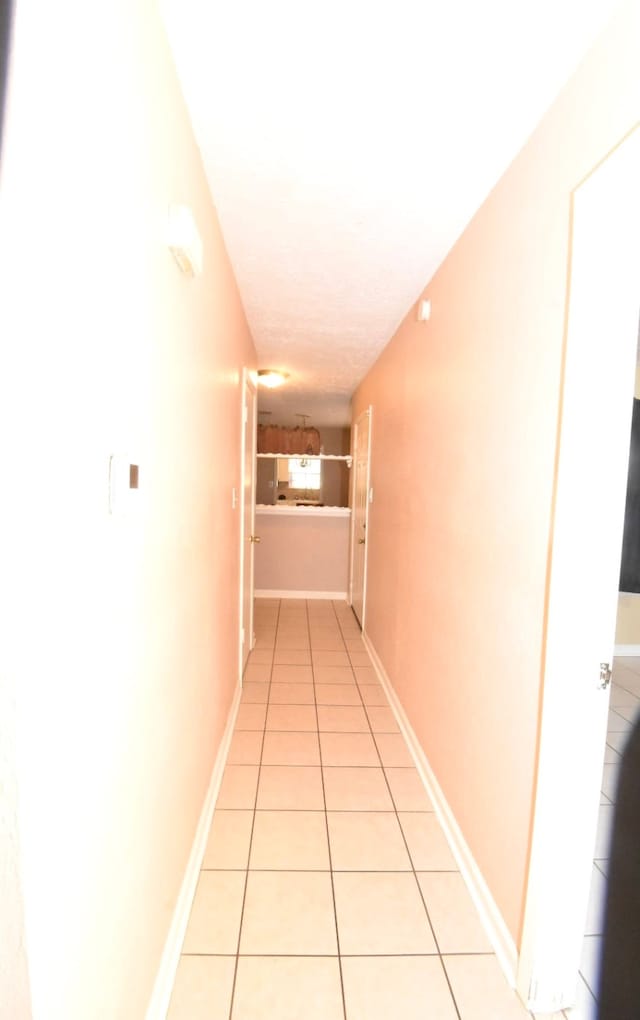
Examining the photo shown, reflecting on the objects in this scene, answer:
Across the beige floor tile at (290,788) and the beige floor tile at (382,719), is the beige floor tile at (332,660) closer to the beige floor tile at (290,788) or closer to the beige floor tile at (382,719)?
the beige floor tile at (382,719)

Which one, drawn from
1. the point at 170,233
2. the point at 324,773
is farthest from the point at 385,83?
the point at 324,773

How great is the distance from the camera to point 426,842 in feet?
5.67

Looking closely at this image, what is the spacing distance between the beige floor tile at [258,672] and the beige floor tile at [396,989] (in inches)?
71.9

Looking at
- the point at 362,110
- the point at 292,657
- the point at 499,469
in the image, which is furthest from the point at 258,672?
the point at 362,110

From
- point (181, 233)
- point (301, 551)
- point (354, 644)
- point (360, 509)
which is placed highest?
point (181, 233)

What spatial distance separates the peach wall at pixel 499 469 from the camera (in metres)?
1.14

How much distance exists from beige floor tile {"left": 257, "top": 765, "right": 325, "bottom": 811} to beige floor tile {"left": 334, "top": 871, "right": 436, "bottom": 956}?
36 centimetres

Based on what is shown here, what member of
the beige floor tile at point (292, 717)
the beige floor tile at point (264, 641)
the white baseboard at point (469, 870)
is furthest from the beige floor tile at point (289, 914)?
the beige floor tile at point (264, 641)

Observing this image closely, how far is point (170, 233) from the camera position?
1.10 metres

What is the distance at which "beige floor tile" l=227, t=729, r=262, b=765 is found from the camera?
7.16 feet

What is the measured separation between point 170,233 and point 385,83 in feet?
2.23

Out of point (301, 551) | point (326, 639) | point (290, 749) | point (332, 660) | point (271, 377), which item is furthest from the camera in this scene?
point (301, 551)

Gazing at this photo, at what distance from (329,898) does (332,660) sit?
6.47 ft

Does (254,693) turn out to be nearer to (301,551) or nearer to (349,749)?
(349,749)
